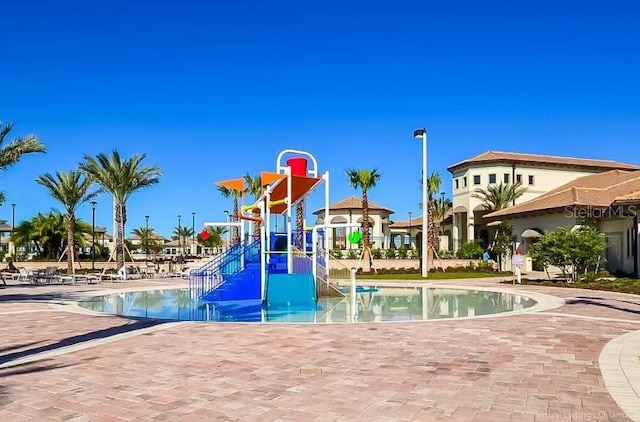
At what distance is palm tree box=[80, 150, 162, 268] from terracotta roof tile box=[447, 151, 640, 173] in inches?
1196

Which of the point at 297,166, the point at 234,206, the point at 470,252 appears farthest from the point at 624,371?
the point at 234,206

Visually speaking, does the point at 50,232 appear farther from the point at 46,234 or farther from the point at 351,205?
the point at 351,205

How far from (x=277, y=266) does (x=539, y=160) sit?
131 ft

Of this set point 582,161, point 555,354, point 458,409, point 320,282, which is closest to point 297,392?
point 458,409

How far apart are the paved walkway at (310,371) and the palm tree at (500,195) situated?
121ft

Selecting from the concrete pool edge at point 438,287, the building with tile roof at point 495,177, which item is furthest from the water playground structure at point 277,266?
the building with tile roof at point 495,177

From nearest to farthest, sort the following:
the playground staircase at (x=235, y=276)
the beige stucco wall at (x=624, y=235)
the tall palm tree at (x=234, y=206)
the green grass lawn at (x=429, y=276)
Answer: the playground staircase at (x=235, y=276)
the beige stucco wall at (x=624, y=235)
the green grass lawn at (x=429, y=276)
the tall palm tree at (x=234, y=206)

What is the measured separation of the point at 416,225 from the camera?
7000cm

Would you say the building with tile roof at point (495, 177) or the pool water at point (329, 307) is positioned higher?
the building with tile roof at point (495, 177)

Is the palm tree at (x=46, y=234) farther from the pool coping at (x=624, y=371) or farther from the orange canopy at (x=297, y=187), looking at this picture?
the pool coping at (x=624, y=371)

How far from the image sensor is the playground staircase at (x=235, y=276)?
19.5m

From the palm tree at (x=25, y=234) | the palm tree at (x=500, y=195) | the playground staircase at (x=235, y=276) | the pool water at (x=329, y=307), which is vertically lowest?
the pool water at (x=329, y=307)

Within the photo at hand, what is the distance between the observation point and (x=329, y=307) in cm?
1744

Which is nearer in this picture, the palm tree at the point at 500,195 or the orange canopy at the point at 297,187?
the orange canopy at the point at 297,187
